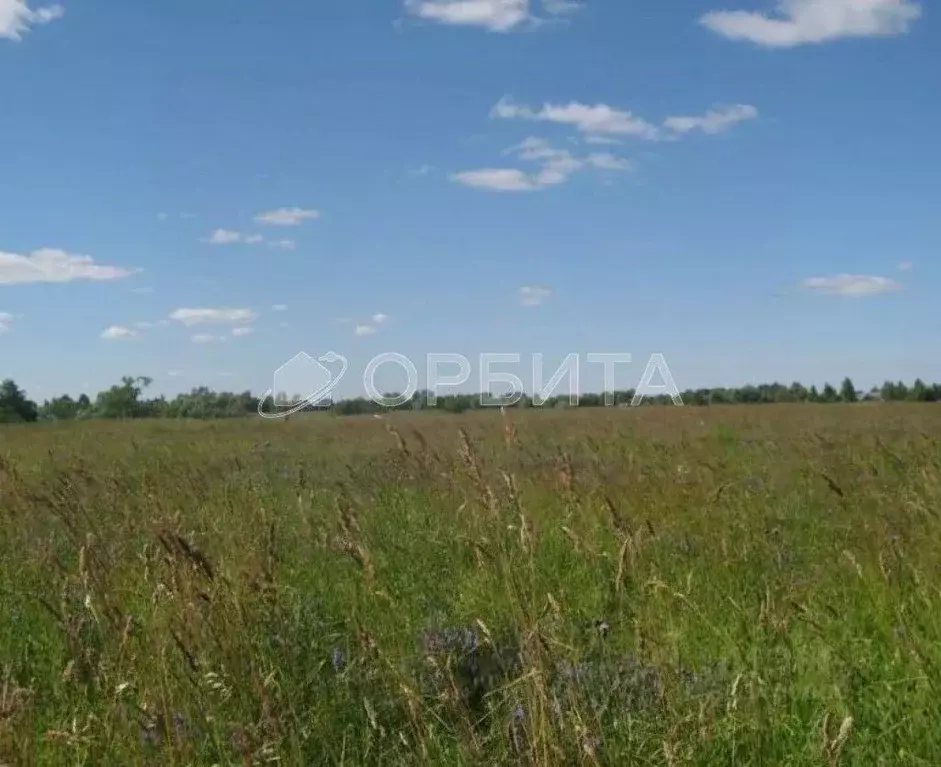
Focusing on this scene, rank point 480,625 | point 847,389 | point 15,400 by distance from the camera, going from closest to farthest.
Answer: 1. point 480,625
2. point 847,389
3. point 15,400

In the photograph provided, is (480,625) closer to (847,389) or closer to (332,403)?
(332,403)

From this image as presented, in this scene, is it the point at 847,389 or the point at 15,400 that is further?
the point at 15,400

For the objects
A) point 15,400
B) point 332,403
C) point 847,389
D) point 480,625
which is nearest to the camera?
point 480,625

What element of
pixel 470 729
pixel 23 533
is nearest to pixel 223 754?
pixel 470 729

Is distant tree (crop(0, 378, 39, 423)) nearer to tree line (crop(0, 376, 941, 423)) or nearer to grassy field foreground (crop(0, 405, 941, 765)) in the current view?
tree line (crop(0, 376, 941, 423))

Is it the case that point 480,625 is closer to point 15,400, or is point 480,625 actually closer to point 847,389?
point 847,389

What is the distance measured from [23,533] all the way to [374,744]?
3.26 m

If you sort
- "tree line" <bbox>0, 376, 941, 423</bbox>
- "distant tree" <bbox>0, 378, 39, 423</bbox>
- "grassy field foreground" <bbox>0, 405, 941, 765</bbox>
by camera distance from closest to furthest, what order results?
"grassy field foreground" <bbox>0, 405, 941, 765</bbox>, "tree line" <bbox>0, 376, 941, 423</bbox>, "distant tree" <bbox>0, 378, 39, 423</bbox>

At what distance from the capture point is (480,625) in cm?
213

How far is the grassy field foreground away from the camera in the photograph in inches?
95.0

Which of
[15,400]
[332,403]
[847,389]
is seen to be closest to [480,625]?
[332,403]

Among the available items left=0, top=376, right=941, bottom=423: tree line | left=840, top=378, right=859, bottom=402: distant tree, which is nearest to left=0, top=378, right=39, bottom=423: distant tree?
left=0, top=376, right=941, bottom=423: tree line

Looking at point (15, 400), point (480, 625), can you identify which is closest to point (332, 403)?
point (480, 625)

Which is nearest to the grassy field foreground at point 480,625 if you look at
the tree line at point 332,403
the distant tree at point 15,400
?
the tree line at point 332,403
